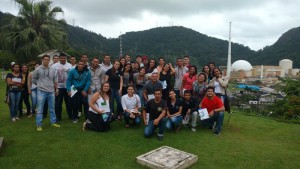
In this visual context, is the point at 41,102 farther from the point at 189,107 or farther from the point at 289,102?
the point at 289,102

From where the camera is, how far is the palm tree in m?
16.6

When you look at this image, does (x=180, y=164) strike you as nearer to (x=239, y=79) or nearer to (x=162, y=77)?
(x=162, y=77)

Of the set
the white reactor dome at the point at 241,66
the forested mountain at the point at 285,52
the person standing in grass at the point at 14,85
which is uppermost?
the forested mountain at the point at 285,52

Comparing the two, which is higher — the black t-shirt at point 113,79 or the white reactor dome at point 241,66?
the white reactor dome at point 241,66

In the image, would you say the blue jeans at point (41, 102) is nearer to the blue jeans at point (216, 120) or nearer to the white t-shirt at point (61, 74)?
the white t-shirt at point (61, 74)

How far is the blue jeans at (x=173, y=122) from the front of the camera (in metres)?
6.30

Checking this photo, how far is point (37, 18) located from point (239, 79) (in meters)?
55.1

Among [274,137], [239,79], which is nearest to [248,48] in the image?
[239,79]

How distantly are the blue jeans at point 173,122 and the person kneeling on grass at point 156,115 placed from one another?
406 mm

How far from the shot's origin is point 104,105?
6.24 m

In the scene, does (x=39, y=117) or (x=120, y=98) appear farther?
(x=120, y=98)

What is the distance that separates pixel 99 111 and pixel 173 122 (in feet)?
5.81

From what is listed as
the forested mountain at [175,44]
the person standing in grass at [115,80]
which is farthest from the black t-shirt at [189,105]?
the forested mountain at [175,44]

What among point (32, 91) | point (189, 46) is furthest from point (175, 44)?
point (32, 91)
